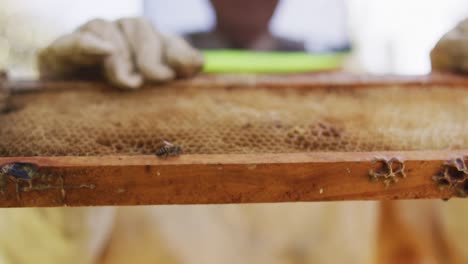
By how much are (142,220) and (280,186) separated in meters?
1.11

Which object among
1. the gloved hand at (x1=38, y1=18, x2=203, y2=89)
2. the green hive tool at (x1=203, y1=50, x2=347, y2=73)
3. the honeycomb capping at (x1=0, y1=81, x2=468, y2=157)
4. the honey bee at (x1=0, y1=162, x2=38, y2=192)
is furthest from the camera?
the green hive tool at (x1=203, y1=50, x2=347, y2=73)

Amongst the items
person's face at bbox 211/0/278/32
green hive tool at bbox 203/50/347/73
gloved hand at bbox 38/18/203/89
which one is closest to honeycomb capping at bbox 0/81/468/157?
gloved hand at bbox 38/18/203/89

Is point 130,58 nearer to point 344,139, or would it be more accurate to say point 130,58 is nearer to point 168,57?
point 168,57

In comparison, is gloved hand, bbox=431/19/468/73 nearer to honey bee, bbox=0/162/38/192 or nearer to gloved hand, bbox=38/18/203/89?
gloved hand, bbox=38/18/203/89

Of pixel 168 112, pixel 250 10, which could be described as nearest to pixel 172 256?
pixel 168 112

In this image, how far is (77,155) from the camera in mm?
826

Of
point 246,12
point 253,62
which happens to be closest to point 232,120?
point 253,62

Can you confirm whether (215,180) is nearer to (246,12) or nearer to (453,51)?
(453,51)

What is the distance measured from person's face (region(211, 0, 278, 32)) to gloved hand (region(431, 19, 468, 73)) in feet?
4.19

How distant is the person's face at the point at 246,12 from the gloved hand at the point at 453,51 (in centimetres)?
128

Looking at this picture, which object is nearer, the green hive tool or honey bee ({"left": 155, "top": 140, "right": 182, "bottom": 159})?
honey bee ({"left": 155, "top": 140, "right": 182, "bottom": 159})

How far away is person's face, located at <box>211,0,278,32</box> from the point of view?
2.31m

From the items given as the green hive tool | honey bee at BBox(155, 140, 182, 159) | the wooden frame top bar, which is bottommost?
the green hive tool

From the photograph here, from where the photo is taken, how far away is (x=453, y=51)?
1.12 metres
